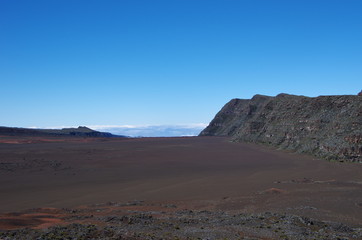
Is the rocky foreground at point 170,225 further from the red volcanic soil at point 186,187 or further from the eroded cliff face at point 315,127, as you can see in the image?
the eroded cliff face at point 315,127

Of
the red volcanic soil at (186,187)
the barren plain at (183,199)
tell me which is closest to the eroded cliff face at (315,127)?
the barren plain at (183,199)

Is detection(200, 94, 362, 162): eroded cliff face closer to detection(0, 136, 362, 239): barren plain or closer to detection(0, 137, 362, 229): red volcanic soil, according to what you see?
detection(0, 136, 362, 239): barren plain

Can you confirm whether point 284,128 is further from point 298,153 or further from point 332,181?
point 332,181

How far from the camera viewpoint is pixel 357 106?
41.5 metres

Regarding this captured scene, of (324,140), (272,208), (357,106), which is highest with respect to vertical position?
(357,106)

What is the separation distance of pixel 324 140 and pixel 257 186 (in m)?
20.8

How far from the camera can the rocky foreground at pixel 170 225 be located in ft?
38.9

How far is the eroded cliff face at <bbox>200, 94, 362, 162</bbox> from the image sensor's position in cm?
3678

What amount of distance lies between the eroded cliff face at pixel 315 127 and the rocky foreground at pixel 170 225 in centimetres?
2311

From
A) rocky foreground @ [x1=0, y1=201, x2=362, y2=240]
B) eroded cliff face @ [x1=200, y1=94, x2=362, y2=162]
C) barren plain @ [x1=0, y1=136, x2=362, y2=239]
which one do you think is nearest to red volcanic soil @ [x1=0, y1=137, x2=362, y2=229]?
barren plain @ [x1=0, y1=136, x2=362, y2=239]

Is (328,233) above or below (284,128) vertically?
below

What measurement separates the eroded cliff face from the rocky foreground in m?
23.1

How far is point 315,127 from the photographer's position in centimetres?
4562

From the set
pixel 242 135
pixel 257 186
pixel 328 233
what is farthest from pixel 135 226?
pixel 242 135
